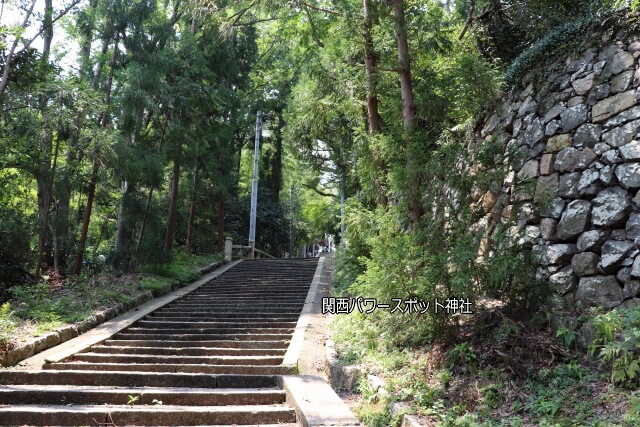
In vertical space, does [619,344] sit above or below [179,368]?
above

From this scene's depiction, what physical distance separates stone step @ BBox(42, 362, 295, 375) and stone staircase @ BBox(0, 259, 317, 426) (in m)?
0.01

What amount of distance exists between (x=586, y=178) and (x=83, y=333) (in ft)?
23.5

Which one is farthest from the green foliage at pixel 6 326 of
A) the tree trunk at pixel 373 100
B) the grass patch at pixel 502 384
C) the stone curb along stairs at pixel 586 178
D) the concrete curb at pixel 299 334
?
the stone curb along stairs at pixel 586 178

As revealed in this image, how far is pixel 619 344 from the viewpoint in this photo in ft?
12.5

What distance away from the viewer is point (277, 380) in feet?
17.5

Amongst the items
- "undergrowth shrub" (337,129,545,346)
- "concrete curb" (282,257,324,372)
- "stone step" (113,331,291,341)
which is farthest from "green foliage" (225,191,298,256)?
"undergrowth shrub" (337,129,545,346)

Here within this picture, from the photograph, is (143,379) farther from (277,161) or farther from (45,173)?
(277,161)

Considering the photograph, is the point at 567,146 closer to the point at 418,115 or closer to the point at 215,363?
the point at 418,115

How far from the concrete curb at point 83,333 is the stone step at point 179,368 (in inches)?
11.8

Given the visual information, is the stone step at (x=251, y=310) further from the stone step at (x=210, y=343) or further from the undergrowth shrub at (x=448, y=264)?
the undergrowth shrub at (x=448, y=264)

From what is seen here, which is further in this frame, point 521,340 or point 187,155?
point 187,155

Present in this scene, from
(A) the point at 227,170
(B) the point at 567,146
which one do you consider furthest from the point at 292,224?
(B) the point at 567,146

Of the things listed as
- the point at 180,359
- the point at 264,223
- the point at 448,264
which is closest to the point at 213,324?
the point at 180,359

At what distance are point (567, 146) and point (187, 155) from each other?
34.8 ft
